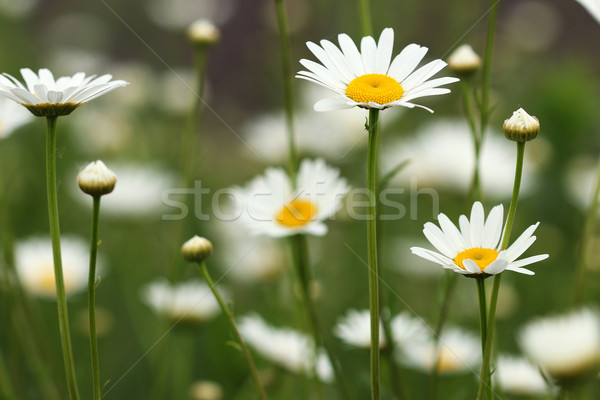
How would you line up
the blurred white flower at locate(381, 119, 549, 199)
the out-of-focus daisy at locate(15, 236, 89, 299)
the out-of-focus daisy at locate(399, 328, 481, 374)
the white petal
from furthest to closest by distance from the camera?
the blurred white flower at locate(381, 119, 549, 199) → the out-of-focus daisy at locate(15, 236, 89, 299) → the out-of-focus daisy at locate(399, 328, 481, 374) → the white petal

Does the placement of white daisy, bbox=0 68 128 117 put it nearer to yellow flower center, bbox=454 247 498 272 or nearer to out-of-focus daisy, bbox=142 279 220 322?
yellow flower center, bbox=454 247 498 272

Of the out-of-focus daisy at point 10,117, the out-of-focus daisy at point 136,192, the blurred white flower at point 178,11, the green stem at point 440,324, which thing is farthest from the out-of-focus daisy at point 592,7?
the blurred white flower at point 178,11

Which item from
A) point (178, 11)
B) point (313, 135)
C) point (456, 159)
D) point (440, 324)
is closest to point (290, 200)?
point (440, 324)

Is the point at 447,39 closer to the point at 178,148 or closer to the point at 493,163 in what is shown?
the point at 493,163

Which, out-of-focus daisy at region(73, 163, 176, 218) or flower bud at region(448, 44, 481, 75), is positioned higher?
flower bud at region(448, 44, 481, 75)

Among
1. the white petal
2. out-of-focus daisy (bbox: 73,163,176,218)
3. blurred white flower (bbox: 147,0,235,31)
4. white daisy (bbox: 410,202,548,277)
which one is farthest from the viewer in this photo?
blurred white flower (bbox: 147,0,235,31)

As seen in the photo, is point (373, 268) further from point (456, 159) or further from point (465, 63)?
point (456, 159)

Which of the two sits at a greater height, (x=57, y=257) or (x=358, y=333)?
(x=57, y=257)

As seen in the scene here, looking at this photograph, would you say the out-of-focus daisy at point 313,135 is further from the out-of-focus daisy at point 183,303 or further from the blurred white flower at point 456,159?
the out-of-focus daisy at point 183,303

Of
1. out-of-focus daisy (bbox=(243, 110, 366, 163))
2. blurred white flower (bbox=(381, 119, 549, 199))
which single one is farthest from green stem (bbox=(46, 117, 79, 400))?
blurred white flower (bbox=(381, 119, 549, 199))
